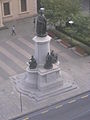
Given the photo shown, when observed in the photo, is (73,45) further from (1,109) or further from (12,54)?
(1,109)

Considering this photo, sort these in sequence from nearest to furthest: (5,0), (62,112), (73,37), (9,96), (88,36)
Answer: (62,112)
(9,96)
(88,36)
(73,37)
(5,0)

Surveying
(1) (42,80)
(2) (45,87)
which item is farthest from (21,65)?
(2) (45,87)

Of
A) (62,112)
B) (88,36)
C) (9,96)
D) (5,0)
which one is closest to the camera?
(62,112)

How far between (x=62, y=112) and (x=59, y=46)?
1600 cm

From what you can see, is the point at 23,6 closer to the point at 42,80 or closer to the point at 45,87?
the point at 42,80

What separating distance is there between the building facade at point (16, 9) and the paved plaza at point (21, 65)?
37.3 inches

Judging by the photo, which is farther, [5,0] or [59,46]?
[5,0]

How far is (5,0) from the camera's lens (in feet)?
195

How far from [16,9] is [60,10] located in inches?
358

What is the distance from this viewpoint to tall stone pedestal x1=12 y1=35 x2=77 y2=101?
4106 cm

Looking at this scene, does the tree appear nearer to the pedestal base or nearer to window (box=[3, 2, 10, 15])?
window (box=[3, 2, 10, 15])

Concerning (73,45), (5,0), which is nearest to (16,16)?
(5,0)

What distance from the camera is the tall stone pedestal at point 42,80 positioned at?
41.1m

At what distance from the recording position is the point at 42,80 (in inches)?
1652
